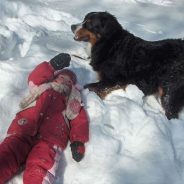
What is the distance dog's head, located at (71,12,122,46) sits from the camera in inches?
195

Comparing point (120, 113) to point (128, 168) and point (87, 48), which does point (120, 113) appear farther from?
point (87, 48)

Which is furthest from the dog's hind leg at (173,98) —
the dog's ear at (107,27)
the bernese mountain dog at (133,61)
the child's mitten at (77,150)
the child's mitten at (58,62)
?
the child's mitten at (77,150)

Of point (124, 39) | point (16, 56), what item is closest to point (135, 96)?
point (124, 39)

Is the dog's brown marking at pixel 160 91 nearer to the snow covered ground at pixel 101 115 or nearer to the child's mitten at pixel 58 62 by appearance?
the snow covered ground at pixel 101 115

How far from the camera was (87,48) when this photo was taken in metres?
5.18

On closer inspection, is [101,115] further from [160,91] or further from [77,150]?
[160,91]

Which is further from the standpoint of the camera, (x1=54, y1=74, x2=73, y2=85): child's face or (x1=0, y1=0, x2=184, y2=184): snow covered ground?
(x1=54, y1=74, x2=73, y2=85): child's face

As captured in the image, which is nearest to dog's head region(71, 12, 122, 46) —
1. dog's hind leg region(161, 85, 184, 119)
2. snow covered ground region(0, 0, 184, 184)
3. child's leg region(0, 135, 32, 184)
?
snow covered ground region(0, 0, 184, 184)

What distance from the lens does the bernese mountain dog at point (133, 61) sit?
450cm

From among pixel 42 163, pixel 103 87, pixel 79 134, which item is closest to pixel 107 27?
pixel 103 87

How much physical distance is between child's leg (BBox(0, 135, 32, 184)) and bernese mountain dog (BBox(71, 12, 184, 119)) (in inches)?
54.1

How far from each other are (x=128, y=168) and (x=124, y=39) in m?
2.01

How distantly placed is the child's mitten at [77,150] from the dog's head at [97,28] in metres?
1.88

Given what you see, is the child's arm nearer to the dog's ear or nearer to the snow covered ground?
the snow covered ground
